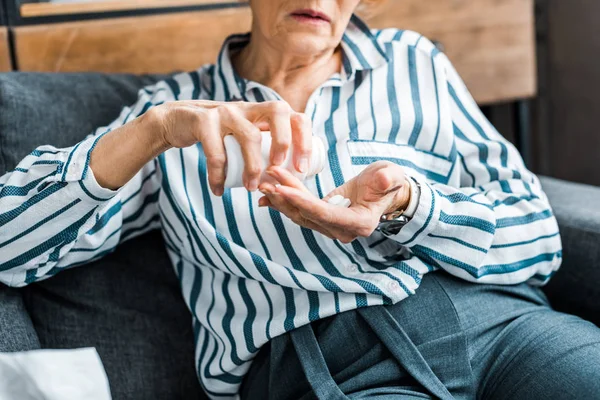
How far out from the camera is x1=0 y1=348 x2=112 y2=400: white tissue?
70 cm

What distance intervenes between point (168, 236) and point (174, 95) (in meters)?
0.23

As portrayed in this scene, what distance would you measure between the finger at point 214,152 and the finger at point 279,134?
0.06m

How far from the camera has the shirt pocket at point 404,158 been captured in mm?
1141

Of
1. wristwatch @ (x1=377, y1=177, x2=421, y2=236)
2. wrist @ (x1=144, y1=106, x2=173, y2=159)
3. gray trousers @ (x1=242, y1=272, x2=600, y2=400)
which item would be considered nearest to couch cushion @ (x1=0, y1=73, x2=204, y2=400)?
gray trousers @ (x1=242, y1=272, x2=600, y2=400)

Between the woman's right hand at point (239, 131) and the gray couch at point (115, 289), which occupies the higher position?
the woman's right hand at point (239, 131)

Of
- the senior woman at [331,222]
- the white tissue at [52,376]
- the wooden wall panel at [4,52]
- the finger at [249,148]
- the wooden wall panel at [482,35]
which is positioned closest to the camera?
the white tissue at [52,376]

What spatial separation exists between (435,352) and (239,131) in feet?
1.41

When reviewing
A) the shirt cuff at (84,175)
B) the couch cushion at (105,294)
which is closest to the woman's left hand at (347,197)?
the shirt cuff at (84,175)

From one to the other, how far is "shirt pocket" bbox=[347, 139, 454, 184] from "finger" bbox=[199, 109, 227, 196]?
32 cm

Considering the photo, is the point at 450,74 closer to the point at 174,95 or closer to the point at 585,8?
the point at 174,95

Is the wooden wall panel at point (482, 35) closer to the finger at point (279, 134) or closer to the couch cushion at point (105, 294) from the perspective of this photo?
the couch cushion at point (105, 294)

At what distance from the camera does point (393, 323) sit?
103 cm

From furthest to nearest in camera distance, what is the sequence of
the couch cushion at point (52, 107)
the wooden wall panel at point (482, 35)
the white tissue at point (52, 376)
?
the wooden wall panel at point (482, 35)
the couch cushion at point (52, 107)
the white tissue at point (52, 376)

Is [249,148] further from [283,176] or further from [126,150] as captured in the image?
[126,150]
